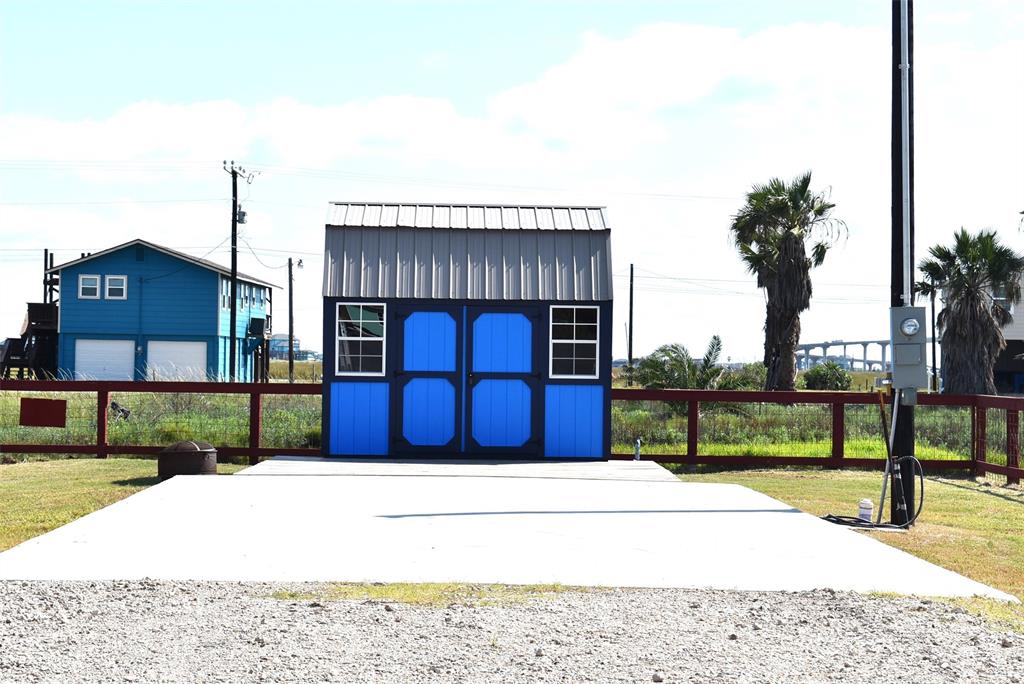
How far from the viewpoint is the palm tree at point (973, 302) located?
3488cm

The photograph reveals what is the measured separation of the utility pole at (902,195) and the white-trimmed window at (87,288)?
126 ft

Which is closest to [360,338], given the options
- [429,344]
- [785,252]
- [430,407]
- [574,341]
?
[429,344]

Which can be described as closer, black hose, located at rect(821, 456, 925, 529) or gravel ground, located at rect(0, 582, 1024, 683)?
gravel ground, located at rect(0, 582, 1024, 683)

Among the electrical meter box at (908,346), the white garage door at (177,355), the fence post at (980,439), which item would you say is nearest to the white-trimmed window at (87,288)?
the white garage door at (177,355)

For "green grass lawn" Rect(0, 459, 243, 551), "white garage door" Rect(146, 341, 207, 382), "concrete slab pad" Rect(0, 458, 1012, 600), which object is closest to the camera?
"concrete slab pad" Rect(0, 458, 1012, 600)

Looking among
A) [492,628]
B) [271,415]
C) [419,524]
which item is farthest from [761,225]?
[492,628]

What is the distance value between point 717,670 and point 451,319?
398 inches

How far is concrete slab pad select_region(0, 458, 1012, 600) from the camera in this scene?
7.14 meters

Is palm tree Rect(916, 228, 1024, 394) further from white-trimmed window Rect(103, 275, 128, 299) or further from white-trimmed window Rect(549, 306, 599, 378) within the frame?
white-trimmed window Rect(103, 275, 128, 299)

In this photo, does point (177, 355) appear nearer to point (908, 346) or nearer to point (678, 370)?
point (678, 370)

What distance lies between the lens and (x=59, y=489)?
12.4 m

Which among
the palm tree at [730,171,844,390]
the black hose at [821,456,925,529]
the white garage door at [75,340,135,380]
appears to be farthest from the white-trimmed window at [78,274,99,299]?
the black hose at [821,456,925,529]

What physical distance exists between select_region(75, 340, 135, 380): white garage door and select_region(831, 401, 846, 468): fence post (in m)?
33.6

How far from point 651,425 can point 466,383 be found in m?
3.21
